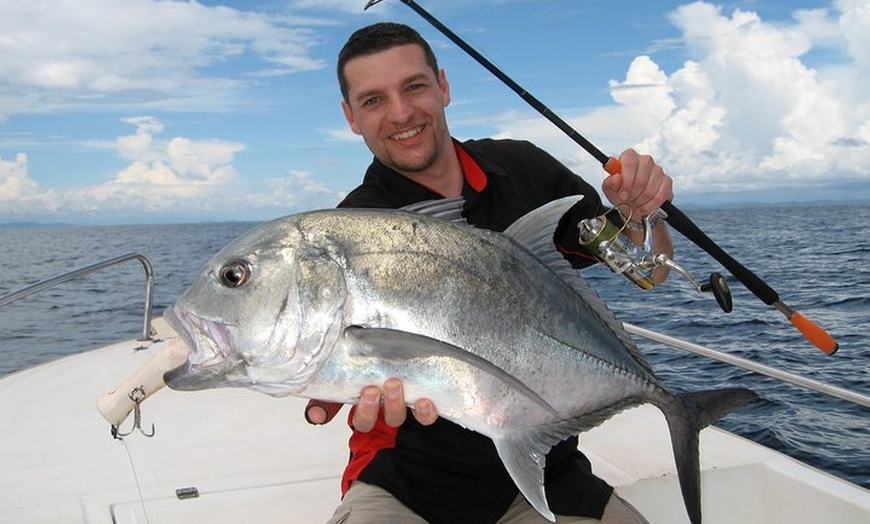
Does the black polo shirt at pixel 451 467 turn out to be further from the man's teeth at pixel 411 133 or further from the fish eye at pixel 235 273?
the fish eye at pixel 235 273

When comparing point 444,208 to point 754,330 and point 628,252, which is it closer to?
point 628,252

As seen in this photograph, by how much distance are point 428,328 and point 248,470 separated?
2370 millimetres

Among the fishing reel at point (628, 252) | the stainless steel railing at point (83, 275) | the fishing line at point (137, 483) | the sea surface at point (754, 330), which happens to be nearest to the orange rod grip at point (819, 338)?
the fishing reel at point (628, 252)

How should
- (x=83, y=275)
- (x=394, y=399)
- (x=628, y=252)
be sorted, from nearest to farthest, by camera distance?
(x=394, y=399), (x=628, y=252), (x=83, y=275)

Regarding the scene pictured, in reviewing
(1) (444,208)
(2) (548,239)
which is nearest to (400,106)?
(1) (444,208)

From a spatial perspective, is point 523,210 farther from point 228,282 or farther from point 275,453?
point 275,453

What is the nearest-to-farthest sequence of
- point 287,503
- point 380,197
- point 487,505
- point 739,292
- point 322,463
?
point 487,505 < point 380,197 < point 287,503 < point 322,463 < point 739,292

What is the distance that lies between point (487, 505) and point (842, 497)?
1.66m

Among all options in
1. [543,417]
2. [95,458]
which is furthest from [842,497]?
[95,458]

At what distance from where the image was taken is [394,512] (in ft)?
9.01

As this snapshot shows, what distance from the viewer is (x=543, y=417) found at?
7.42ft

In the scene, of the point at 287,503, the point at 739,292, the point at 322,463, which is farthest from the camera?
the point at 739,292

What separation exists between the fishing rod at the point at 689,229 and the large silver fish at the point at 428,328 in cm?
82

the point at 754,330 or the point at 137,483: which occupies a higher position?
the point at 137,483
